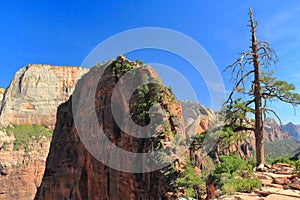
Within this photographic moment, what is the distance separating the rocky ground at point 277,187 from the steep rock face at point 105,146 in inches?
407

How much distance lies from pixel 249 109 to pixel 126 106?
19.9 metres

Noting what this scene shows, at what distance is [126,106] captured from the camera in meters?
30.6

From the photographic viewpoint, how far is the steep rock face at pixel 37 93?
440ft

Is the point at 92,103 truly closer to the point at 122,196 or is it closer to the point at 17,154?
the point at 122,196

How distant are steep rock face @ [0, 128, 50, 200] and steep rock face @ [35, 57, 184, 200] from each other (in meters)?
60.7

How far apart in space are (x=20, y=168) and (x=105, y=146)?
294 ft

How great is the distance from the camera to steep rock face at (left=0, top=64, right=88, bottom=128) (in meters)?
134

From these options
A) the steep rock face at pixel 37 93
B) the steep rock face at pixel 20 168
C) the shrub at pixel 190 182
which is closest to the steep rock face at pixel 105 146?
the shrub at pixel 190 182

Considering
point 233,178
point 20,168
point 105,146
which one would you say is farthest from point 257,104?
point 20,168

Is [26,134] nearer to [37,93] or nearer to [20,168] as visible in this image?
[20,168]

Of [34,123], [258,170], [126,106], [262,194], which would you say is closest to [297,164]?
[258,170]

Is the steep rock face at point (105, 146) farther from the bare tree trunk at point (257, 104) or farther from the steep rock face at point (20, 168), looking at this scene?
the steep rock face at point (20, 168)

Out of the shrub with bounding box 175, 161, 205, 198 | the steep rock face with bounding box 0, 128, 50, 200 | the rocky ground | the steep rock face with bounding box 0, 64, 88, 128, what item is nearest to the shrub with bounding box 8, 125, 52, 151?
the steep rock face with bounding box 0, 128, 50, 200

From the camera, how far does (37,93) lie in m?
141
